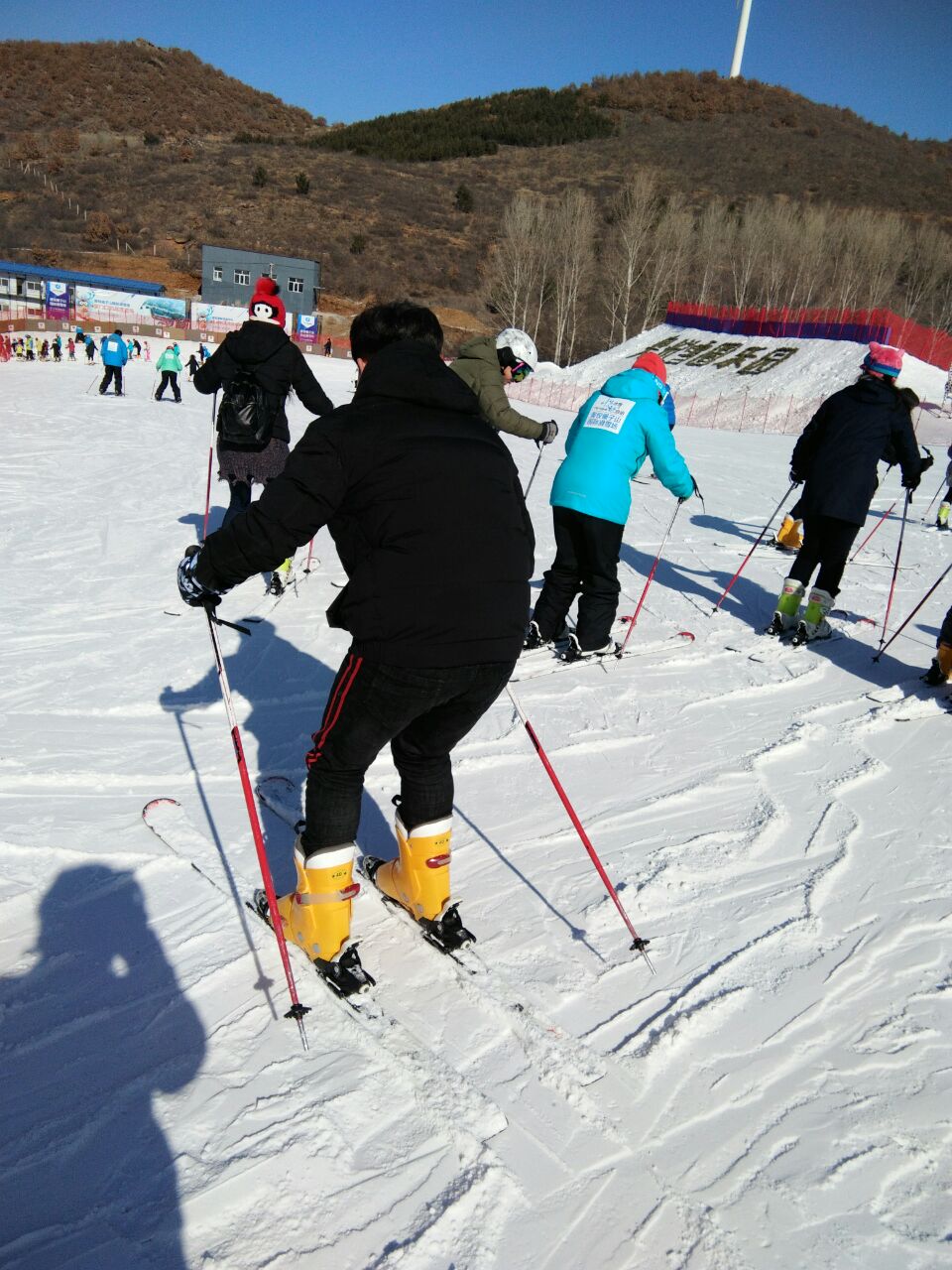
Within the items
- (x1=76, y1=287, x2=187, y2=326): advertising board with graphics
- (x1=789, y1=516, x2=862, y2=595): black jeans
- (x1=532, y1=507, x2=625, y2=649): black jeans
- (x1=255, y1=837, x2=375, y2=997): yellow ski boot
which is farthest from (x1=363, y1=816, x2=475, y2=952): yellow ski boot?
(x1=76, y1=287, x2=187, y2=326): advertising board with graphics

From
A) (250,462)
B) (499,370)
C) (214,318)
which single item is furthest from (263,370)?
(214,318)

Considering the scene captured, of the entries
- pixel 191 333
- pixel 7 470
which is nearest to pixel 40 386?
pixel 7 470

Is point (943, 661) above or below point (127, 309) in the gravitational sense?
below

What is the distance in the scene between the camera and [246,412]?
5.52m

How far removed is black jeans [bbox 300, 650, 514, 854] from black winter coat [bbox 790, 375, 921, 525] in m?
4.10

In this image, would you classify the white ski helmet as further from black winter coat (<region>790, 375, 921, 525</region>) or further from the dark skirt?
black winter coat (<region>790, 375, 921, 525</region>)

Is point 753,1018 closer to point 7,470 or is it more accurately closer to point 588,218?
point 7,470

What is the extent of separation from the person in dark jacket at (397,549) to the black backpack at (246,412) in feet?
11.4

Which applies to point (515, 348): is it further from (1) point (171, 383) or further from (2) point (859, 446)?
(1) point (171, 383)

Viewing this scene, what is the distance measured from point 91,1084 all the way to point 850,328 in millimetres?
37726

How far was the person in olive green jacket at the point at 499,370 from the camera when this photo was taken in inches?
201

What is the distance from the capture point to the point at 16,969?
241 centimetres

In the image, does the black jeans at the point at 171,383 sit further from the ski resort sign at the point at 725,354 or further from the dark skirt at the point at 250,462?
the ski resort sign at the point at 725,354

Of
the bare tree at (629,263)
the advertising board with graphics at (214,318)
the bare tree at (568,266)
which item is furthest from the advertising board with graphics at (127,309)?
the bare tree at (629,263)
